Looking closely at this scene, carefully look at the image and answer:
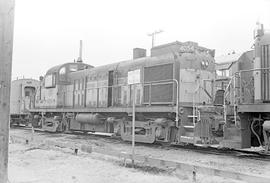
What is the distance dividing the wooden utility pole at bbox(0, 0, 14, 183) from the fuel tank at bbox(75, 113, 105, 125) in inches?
378

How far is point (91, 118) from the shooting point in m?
15.1

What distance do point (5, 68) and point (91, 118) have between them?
32.7 ft

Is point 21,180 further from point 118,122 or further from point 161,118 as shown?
point 118,122

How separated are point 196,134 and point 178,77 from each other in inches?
102

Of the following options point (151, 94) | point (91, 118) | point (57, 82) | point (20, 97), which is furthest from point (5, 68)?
point (20, 97)

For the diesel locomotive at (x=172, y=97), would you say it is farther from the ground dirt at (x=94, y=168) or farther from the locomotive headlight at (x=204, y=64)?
the ground dirt at (x=94, y=168)

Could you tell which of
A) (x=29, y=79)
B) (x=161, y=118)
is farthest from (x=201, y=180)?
(x=29, y=79)

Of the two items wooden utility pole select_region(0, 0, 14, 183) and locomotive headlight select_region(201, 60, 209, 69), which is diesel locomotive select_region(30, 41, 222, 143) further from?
wooden utility pole select_region(0, 0, 14, 183)

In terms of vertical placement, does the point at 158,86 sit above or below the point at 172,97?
above

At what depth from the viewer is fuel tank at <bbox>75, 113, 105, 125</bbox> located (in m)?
14.9

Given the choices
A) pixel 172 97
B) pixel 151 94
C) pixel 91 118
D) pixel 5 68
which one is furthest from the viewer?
pixel 91 118

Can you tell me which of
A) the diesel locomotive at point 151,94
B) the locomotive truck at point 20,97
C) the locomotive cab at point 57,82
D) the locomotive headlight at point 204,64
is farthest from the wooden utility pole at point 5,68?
the locomotive truck at point 20,97

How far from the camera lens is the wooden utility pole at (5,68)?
512cm

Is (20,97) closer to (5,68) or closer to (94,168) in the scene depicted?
(94,168)
